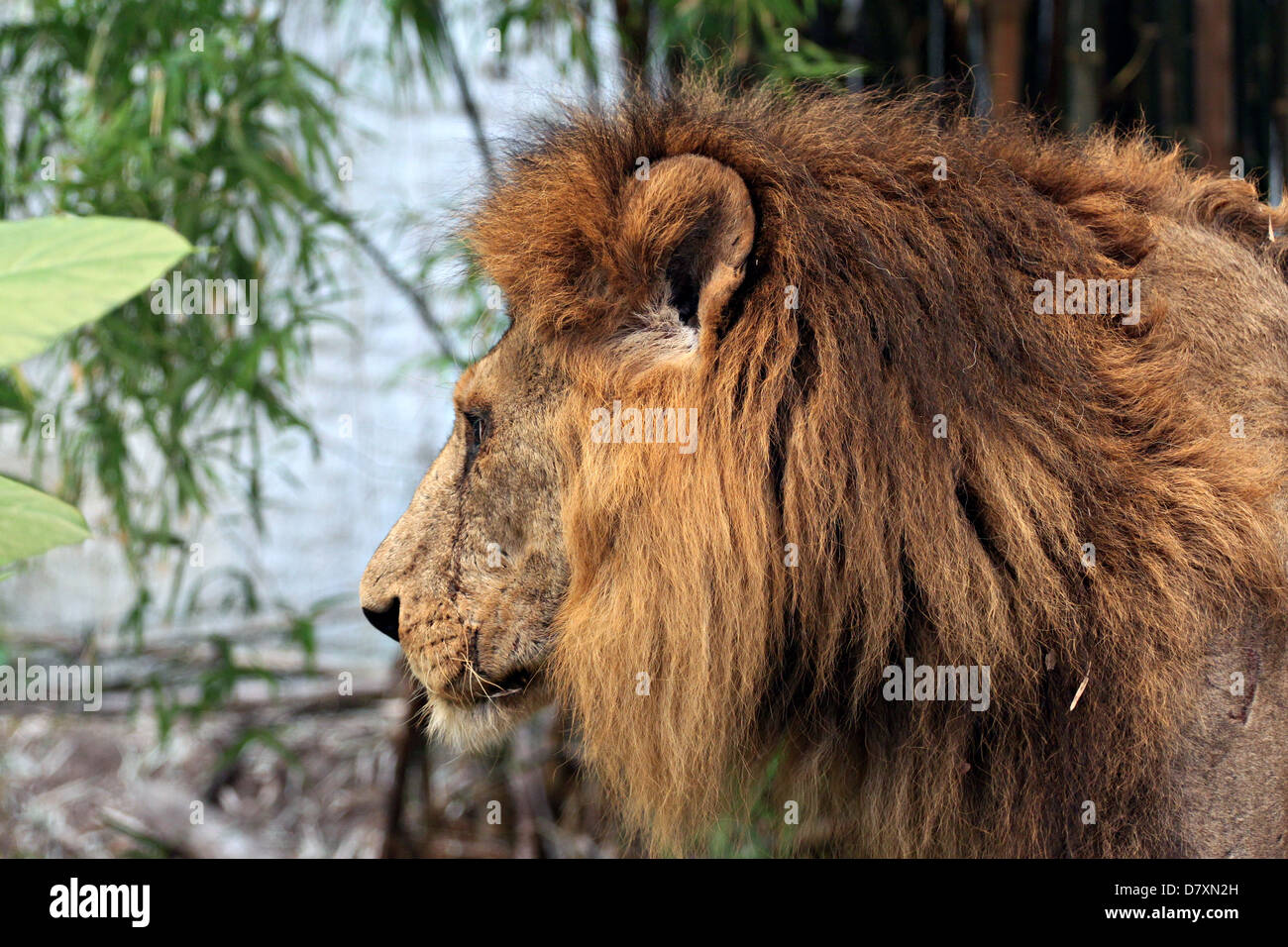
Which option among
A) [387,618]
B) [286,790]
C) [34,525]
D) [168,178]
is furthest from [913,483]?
[286,790]

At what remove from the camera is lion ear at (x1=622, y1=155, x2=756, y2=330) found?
4.75ft

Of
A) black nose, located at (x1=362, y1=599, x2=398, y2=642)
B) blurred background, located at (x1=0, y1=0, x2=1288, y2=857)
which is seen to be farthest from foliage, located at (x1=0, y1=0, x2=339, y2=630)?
black nose, located at (x1=362, y1=599, x2=398, y2=642)

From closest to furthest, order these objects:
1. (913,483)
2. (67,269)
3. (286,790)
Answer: (67,269) → (913,483) → (286,790)

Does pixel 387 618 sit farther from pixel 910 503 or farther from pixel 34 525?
pixel 34 525

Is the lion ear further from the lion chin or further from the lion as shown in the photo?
the lion chin

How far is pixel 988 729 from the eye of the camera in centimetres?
152

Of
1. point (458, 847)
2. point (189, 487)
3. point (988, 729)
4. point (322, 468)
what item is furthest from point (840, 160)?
point (322, 468)

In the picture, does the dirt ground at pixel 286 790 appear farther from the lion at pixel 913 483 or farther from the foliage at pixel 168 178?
the lion at pixel 913 483

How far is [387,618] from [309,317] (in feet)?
4.91

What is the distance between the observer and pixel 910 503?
1.43m

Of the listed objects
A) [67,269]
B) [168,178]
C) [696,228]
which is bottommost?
[67,269]

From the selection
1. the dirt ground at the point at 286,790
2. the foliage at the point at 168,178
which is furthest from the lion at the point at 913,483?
the dirt ground at the point at 286,790

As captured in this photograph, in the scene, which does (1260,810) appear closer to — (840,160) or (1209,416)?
(1209,416)

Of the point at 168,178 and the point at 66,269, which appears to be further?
the point at 168,178
